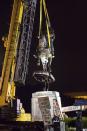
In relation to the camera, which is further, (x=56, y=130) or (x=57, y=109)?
(x=57, y=109)

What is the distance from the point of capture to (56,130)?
12203mm

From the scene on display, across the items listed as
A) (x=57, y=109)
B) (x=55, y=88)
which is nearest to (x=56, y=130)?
(x=57, y=109)

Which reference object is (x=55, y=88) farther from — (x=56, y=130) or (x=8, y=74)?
(x=56, y=130)

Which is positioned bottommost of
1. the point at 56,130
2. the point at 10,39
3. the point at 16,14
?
the point at 56,130

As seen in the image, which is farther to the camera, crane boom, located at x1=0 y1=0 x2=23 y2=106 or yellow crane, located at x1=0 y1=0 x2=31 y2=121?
crane boom, located at x1=0 y1=0 x2=23 y2=106

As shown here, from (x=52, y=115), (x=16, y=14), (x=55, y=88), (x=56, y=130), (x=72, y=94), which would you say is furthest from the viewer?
(x=72, y=94)

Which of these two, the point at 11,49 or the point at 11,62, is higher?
the point at 11,49

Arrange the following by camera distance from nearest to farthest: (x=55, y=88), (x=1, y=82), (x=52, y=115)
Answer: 1. (x=52, y=115)
2. (x=1, y=82)
3. (x=55, y=88)

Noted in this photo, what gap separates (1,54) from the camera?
21203mm

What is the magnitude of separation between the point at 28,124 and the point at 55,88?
57.7 feet

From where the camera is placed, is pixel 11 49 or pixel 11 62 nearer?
pixel 11 62

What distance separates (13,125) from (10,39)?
5348 millimetres

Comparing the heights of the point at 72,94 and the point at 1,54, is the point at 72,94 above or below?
below

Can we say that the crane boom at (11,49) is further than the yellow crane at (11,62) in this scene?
Yes
